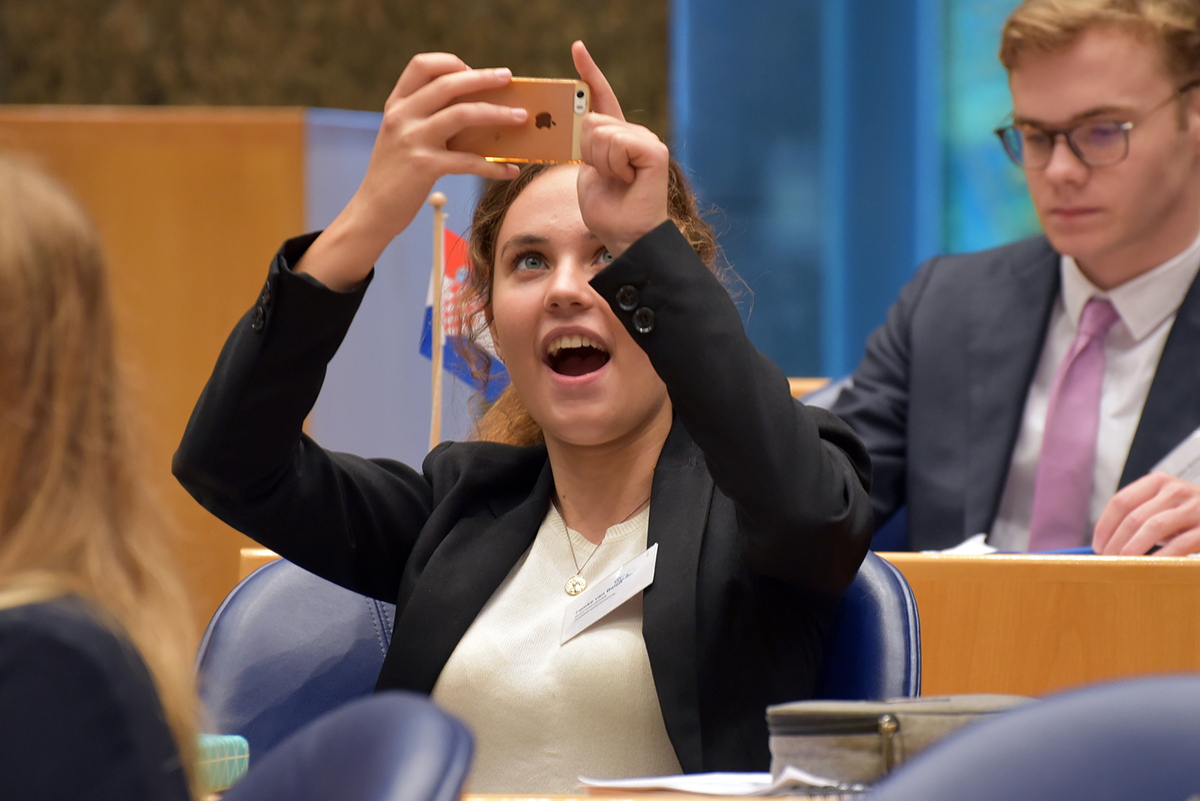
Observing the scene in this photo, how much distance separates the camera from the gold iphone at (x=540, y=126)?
1258 millimetres

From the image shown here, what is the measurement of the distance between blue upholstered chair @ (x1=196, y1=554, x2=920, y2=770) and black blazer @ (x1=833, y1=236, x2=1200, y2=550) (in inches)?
35.4

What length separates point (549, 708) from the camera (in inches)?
49.0

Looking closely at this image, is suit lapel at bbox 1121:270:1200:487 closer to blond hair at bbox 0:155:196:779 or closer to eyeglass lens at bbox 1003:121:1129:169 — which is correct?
eyeglass lens at bbox 1003:121:1129:169

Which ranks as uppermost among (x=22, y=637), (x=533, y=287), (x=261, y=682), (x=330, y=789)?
(x=533, y=287)

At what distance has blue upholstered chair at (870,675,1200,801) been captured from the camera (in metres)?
0.61

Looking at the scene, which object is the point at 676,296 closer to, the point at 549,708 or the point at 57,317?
the point at 549,708

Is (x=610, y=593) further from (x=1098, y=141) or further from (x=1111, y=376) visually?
(x=1098, y=141)

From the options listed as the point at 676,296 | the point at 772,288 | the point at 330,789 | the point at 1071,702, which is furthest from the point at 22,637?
the point at 772,288

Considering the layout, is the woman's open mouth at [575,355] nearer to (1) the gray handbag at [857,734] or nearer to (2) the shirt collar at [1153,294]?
(1) the gray handbag at [857,734]

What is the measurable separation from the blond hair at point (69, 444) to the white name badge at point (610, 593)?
22.6 inches

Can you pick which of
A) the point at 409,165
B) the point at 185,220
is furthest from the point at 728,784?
the point at 185,220

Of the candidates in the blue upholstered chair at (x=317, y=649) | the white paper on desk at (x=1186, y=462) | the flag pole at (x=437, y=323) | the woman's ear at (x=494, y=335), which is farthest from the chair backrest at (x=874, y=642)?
the flag pole at (x=437, y=323)

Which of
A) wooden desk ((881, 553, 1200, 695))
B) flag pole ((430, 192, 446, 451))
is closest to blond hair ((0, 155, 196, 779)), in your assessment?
wooden desk ((881, 553, 1200, 695))

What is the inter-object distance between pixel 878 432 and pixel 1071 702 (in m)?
1.71
